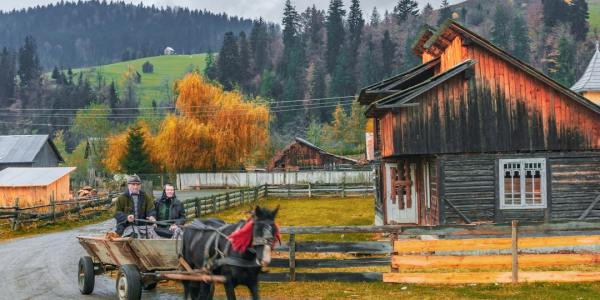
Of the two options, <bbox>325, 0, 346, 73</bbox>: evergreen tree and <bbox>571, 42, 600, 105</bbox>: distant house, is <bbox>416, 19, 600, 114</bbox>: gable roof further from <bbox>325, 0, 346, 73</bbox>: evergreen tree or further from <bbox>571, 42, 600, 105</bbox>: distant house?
<bbox>325, 0, 346, 73</bbox>: evergreen tree

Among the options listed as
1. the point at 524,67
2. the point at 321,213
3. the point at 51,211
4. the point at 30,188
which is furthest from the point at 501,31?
the point at 524,67

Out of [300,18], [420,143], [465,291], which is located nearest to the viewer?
[465,291]

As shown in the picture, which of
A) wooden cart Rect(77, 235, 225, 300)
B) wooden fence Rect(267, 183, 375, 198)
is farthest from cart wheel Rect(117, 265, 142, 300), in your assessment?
wooden fence Rect(267, 183, 375, 198)

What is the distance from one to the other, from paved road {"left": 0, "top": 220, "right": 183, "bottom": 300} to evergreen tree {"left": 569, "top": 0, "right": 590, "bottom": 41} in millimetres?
139014

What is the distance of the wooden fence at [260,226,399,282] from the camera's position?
15.1 meters

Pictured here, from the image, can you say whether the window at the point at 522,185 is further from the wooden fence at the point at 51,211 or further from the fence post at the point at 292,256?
the wooden fence at the point at 51,211

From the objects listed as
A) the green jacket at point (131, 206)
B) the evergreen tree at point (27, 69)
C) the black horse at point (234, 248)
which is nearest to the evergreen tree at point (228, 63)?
the evergreen tree at point (27, 69)

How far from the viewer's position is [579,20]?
481 feet

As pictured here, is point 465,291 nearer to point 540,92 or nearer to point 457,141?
point 457,141

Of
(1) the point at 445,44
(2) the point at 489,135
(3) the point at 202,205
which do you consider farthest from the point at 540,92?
(3) the point at 202,205

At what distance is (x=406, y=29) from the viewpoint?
16562 centimetres

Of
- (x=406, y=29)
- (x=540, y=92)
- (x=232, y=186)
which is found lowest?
(x=232, y=186)

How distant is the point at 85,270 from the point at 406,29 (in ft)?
518

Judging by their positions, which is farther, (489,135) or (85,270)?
(489,135)
